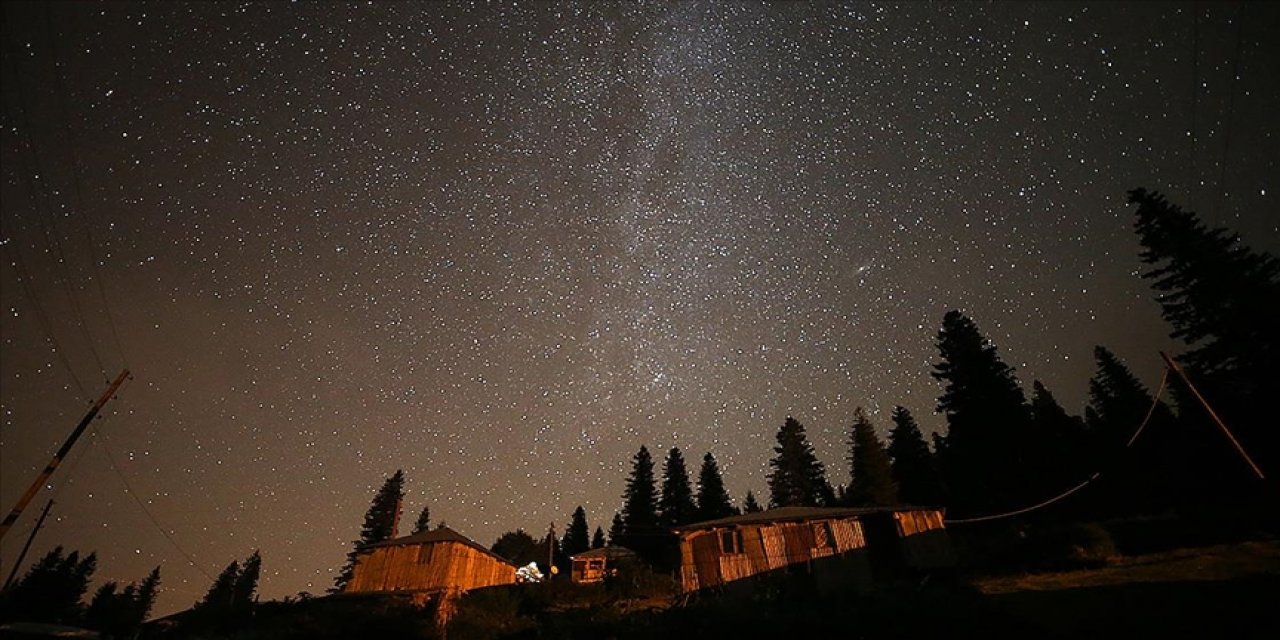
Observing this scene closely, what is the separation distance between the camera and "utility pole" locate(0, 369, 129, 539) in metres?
20.8

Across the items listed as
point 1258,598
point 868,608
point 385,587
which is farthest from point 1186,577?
point 385,587

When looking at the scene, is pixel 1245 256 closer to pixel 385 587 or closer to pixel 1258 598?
pixel 1258 598

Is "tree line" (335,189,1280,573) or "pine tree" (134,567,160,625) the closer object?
"tree line" (335,189,1280,573)

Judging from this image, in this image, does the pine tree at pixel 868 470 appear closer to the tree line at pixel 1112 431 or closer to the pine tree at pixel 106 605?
the tree line at pixel 1112 431

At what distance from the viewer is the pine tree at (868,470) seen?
5494 cm

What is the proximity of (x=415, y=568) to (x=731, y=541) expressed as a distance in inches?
891

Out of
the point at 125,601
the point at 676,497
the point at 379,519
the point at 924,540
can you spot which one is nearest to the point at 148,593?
the point at 125,601

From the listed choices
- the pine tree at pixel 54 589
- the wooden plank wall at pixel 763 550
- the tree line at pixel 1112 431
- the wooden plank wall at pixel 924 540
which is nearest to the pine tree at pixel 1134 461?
the tree line at pixel 1112 431

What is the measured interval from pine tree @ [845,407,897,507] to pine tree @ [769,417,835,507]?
530 centimetres

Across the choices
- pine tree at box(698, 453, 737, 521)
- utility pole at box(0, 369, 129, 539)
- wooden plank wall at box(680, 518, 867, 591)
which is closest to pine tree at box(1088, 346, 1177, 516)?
wooden plank wall at box(680, 518, 867, 591)

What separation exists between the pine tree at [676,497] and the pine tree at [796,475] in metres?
10.5

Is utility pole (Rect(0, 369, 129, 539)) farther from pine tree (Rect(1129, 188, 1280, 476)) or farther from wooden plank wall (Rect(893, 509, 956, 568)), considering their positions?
pine tree (Rect(1129, 188, 1280, 476))

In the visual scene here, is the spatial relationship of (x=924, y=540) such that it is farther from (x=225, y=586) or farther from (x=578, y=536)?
(x=225, y=586)

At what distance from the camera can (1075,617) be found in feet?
49.1
